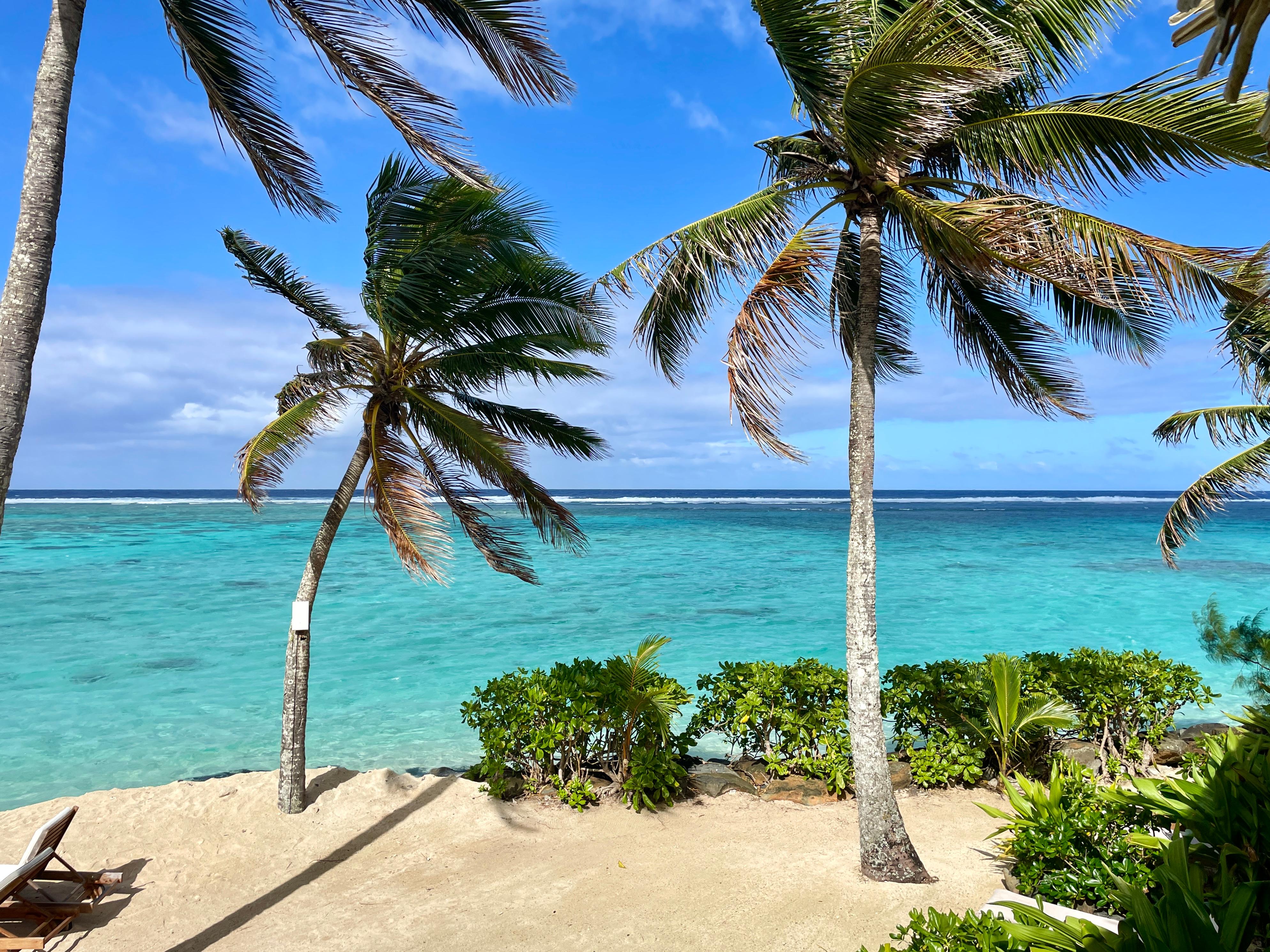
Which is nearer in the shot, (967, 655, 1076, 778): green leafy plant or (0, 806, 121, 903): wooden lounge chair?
(0, 806, 121, 903): wooden lounge chair

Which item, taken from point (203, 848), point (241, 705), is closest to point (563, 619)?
point (241, 705)

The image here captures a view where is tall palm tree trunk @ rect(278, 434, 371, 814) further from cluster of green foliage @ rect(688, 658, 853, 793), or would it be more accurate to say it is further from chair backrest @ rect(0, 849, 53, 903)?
cluster of green foliage @ rect(688, 658, 853, 793)

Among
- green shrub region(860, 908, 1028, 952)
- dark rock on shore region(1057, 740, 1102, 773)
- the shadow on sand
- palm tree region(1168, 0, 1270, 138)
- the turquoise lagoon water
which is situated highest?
palm tree region(1168, 0, 1270, 138)

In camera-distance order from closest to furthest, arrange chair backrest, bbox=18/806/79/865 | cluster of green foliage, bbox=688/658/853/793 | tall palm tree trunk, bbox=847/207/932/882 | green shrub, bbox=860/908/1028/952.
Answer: green shrub, bbox=860/908/1028/952, chair backrest, bbox=18/806/79/865, tall palm tree trunk, bbox=847/207/932/882, cluster of green foliage, bbox=688/658/853/793

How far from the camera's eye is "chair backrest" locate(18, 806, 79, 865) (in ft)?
17.1

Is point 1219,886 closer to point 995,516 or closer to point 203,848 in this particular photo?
point 203,848

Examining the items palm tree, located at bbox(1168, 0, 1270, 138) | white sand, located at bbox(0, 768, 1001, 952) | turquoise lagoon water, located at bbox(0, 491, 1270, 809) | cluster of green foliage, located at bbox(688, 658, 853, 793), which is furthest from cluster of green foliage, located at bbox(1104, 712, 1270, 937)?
turquoise lagoon water, located at bbox(0, 491, 1270, 809)

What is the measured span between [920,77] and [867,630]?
3852mm

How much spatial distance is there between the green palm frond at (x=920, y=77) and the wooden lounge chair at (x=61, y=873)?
24.7 feet

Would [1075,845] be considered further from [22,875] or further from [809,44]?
[22,875]

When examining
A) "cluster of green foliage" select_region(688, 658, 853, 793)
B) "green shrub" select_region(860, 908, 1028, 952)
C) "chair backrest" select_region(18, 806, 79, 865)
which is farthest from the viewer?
"cluster of green foliage" select_region(688, 658, 853, 793)

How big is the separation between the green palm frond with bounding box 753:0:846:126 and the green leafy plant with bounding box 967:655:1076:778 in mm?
5407

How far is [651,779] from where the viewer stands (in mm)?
7023

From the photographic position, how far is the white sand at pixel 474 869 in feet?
16.7
